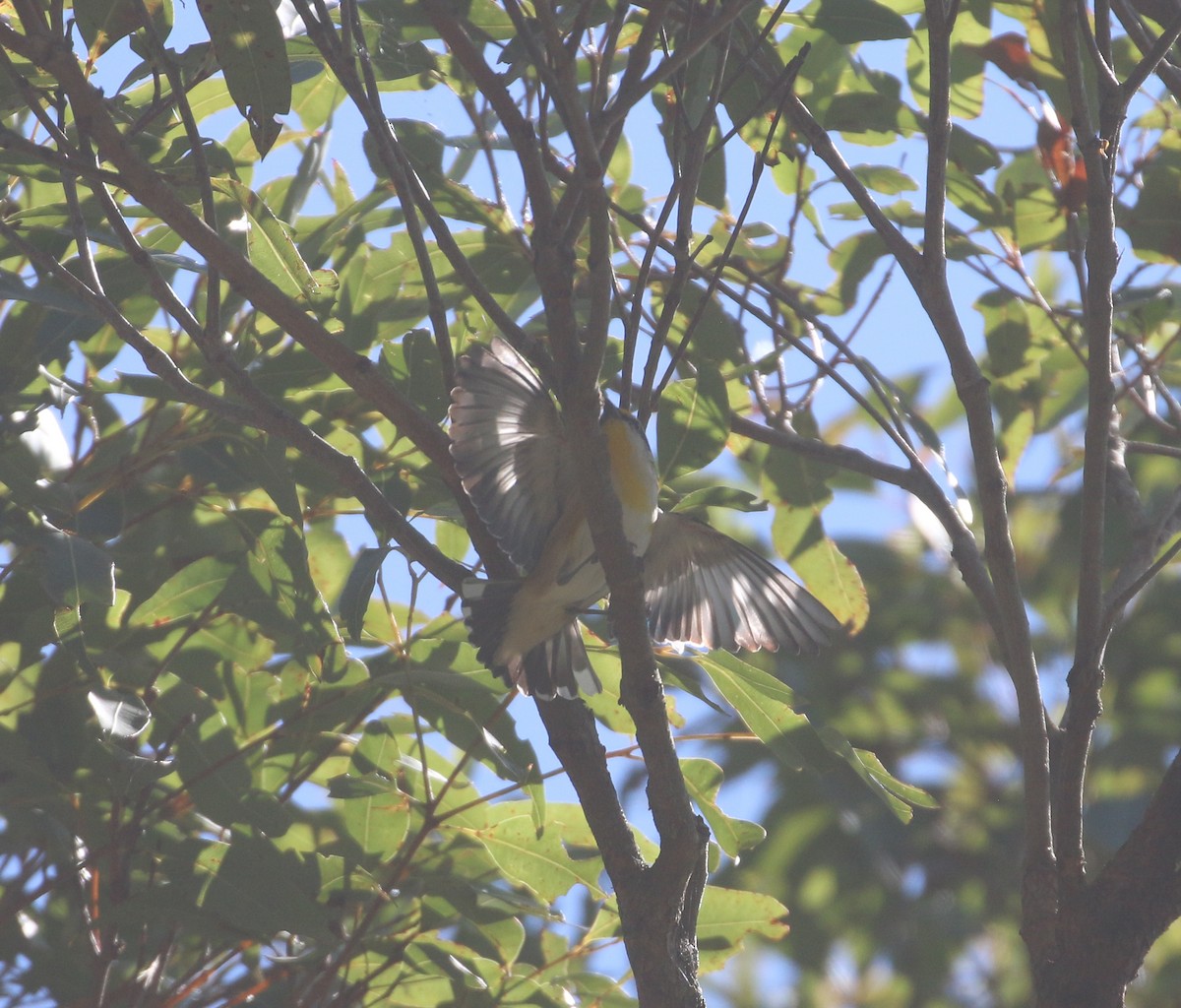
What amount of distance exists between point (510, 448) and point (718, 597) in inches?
26.1

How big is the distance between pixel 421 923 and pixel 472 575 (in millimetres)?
551

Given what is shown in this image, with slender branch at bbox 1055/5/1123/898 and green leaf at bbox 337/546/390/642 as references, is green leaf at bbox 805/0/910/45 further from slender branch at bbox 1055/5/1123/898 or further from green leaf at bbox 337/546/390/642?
green leaf at bbox 337/546/390/642

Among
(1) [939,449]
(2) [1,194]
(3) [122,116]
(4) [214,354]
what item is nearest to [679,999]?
(4) [214,354]

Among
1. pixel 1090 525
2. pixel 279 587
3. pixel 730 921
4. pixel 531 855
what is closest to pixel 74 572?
pixel 279 587

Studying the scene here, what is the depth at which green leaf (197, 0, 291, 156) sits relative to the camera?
5.88 ft

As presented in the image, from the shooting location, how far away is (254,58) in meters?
1.83

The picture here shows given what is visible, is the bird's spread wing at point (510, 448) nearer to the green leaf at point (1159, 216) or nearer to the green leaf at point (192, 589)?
the green leaf at point (192, 589)

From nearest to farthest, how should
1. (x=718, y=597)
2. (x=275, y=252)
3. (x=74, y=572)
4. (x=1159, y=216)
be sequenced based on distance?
1. (x=74, y=572)
2. (x=275, y=252)
3. (x=1159, y=216)
4. (x=718, y=597)

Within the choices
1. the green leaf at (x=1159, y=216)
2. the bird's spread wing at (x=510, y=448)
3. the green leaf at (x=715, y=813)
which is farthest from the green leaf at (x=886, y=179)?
the green leaf at (x=715, y=813)

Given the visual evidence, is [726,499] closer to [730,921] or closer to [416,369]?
[416,369]

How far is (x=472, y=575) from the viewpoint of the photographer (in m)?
2.00

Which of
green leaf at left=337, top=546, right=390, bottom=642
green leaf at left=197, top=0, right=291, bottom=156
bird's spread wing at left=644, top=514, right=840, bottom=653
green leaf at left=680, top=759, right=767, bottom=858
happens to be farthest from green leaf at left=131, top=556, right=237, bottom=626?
bird's spread wing at left=644, top=514, right=840, bottom=653

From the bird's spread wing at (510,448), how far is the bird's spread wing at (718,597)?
25 cm

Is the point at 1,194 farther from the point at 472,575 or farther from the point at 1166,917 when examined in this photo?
the point at 1166,917
